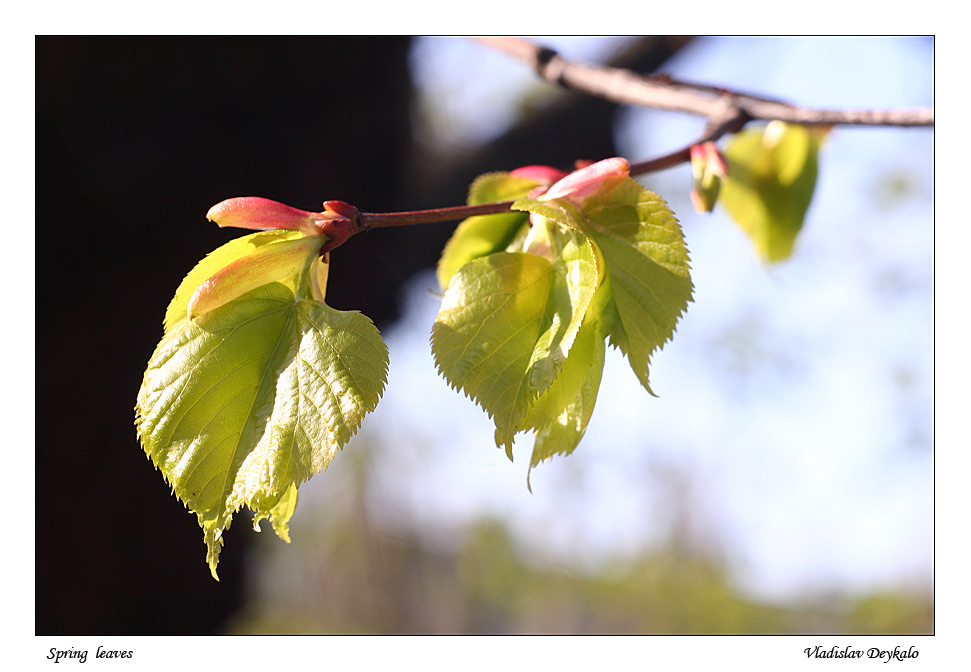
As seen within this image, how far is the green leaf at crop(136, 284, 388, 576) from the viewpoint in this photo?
0.25 metres

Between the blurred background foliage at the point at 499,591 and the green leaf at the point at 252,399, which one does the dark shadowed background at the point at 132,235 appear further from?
the blurred background foliage at the point at 499,591

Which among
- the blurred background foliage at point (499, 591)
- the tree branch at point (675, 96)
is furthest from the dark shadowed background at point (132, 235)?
the blurred background foliage at point (499, 591)

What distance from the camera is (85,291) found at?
37.1 inches

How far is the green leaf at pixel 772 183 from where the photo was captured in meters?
0.58

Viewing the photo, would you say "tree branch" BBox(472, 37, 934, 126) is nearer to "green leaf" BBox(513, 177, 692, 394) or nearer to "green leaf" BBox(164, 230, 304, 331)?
"green leaf" BBox(513, 177, 692, 394)

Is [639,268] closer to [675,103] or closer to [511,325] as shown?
[511,325]

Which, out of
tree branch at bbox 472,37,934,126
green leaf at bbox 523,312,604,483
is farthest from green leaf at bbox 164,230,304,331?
tree branch at bbox 472,37,934,126

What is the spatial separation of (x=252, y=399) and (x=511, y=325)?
0.35ft

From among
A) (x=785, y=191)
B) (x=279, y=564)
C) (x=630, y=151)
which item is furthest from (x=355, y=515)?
(x=785, y=191)

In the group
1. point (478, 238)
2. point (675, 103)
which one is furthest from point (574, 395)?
point (675, 103)

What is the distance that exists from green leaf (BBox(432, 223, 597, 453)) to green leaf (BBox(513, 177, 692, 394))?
18 millimetres

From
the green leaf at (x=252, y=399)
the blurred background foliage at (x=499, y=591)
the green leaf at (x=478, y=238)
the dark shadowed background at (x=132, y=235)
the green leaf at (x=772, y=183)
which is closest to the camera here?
the green leaf at (x=252, y=399)

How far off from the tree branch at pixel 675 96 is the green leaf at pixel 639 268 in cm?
20

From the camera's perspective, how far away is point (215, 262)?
0.27 metres
